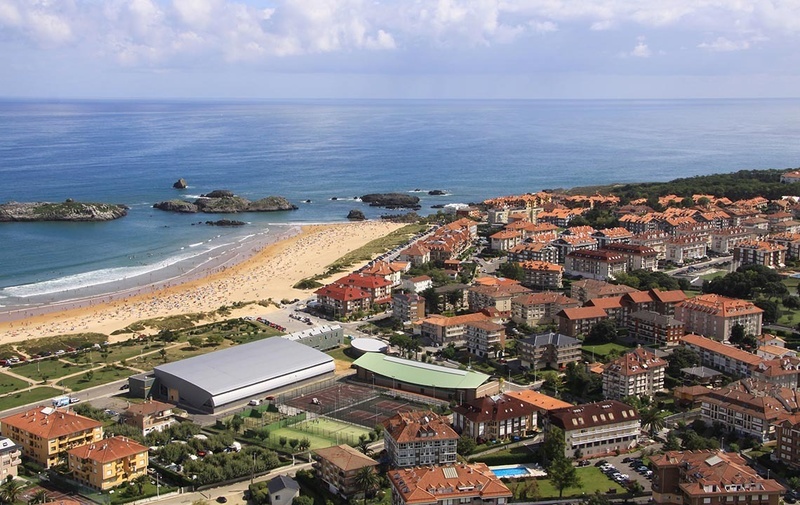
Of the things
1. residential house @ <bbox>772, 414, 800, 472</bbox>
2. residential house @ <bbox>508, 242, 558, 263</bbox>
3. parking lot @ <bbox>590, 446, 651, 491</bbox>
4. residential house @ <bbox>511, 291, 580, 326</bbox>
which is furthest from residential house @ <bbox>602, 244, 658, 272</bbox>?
parking lot @ <bbox>590, 446, 651, 491</bbox>

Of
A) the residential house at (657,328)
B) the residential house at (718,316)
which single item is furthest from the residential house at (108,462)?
the residential house at (718,316)

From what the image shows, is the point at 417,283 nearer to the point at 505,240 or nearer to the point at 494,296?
the point at 494,296

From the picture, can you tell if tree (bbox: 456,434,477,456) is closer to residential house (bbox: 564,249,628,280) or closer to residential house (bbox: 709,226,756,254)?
residential house (bbox: 564,249,628,280)

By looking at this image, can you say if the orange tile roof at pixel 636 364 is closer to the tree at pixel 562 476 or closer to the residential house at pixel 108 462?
the tree at pixel 562 476

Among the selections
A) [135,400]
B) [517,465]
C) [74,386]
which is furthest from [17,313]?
[517,465]

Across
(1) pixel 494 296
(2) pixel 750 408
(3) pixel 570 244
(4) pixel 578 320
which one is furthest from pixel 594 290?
(2) pixel 750 408

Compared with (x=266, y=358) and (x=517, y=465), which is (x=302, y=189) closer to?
(x=266, y=358)
